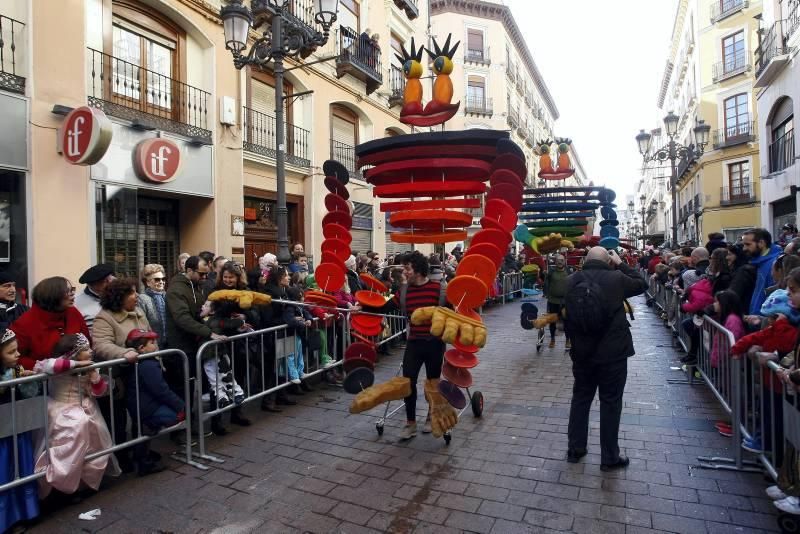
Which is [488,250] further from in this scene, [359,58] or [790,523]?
[359,58]

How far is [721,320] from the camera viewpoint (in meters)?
5.02

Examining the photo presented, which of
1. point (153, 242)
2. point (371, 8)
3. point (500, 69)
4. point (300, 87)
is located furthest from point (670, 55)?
point (153, 242)

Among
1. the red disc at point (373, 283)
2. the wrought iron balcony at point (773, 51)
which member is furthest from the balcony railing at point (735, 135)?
the red disc at point (373, 283)

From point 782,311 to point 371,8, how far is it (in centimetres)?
1642

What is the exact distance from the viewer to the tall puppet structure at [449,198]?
4203 mm

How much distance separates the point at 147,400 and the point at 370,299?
6.71 ft

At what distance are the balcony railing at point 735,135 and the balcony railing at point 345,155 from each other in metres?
22.3

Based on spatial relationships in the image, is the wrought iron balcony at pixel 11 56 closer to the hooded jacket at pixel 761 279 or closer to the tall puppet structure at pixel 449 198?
the tall puppet structure at pixel 449 198

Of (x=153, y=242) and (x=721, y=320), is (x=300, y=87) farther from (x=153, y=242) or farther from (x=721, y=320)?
(x=721, y=320)

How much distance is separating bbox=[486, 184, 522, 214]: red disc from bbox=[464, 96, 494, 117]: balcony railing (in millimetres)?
28682

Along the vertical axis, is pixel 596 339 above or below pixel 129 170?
below

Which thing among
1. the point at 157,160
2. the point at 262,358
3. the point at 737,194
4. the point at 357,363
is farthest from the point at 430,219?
the point at 737,194

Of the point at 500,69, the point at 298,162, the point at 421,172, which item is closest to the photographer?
the point at 421,172

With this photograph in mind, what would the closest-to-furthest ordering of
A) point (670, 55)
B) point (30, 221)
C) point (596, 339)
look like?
point (596, 339), point (30, 221), point (670, 55)
